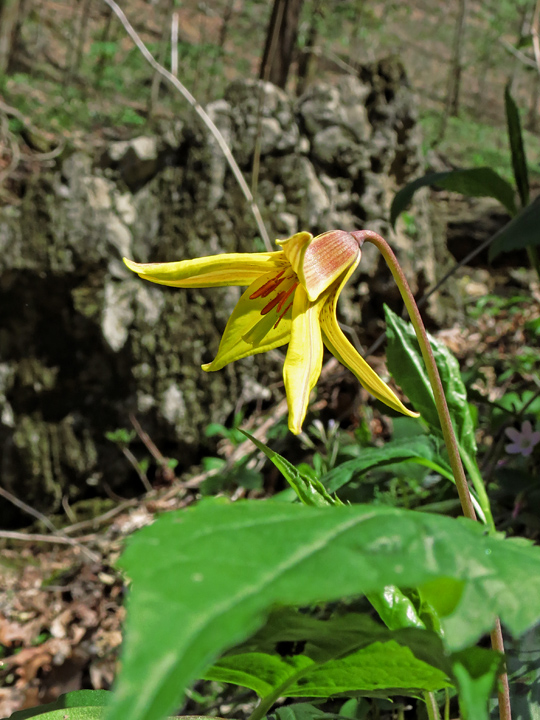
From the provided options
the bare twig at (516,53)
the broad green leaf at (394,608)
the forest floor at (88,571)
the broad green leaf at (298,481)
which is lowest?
the forest floor at (88,571)

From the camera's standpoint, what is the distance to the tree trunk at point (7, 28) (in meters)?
10.0

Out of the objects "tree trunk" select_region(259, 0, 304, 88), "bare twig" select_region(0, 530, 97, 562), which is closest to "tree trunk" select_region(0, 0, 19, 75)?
"tree trunk" select_region(259, 0, 304, 88)

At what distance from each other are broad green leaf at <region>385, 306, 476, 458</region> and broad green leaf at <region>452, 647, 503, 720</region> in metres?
0.82

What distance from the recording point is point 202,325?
11.5 feet

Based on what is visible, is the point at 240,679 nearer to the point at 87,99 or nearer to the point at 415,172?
the point at 415,172

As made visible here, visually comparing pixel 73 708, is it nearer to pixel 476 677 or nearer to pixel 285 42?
pixel 476 677

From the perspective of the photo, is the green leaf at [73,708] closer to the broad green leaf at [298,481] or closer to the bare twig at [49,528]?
the broad green leaf at [298,481]

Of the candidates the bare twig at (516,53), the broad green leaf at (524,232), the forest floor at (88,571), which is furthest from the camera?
the bare twig at (516,53)

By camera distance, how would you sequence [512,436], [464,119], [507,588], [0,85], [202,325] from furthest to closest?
[464,119] < [0,85] < [202,325] < [512,436] < [507,588]

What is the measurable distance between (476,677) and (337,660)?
0.25 metres

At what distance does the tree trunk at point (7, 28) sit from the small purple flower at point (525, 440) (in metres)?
12.1

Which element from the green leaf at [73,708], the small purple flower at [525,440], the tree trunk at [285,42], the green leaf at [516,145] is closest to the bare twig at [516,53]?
the green leaf at [516,145]

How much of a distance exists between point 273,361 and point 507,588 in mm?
3122

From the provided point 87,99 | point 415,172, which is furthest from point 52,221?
point 87,99
